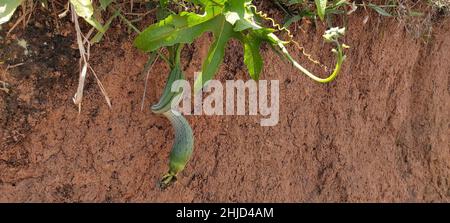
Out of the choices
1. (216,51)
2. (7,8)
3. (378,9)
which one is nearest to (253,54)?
(216,51)

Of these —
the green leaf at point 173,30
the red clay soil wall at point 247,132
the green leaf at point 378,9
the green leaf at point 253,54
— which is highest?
the green leaf at point 378,9

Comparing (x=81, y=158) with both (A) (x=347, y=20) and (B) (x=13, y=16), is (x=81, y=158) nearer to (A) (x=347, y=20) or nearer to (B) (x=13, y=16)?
(B) (x=13, y=16)

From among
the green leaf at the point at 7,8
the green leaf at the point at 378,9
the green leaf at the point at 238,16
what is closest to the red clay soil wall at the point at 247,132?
the green leaf at the point at 378,9

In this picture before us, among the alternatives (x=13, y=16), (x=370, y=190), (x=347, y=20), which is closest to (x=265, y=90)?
(x=347, y=20)

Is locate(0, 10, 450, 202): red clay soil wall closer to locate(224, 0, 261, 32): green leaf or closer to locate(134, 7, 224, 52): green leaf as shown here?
locate(134, 7, 224, 52): green leaf

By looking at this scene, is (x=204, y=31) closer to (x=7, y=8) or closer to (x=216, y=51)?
(x=216, y=51)

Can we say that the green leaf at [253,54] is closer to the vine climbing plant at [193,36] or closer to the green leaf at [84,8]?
the vine climbing plant at [193,36]

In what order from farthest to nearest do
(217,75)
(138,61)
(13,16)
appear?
1. (217,75)
2. (138,61)
3. (13,16)

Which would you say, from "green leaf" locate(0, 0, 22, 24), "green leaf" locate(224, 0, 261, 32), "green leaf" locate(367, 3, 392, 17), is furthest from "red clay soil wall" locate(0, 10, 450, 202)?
"green leaf" locate(224, 0, 261, 32)
